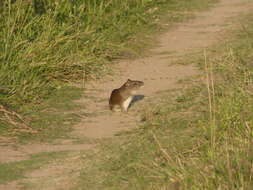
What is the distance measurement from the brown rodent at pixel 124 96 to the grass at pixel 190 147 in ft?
1.45

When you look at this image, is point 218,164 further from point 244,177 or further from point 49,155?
point 49,155

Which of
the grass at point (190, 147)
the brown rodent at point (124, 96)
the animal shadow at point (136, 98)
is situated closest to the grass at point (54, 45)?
the brown rodent at point (124, 96)

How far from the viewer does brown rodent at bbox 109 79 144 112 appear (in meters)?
9.75

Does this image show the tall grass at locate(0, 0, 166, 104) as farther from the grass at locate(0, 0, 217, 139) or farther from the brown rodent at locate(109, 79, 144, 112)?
the brown rodent at locate(109, 79, 144, 112)

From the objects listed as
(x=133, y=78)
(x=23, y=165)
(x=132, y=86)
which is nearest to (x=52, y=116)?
(x=132, y=86)

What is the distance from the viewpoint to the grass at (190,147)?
6086 mm

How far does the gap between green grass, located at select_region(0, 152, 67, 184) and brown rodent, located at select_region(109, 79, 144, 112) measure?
1886mm

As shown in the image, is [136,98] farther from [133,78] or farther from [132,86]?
[133,78]

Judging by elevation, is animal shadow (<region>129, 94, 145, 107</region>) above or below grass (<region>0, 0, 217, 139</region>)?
below

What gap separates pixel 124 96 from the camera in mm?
9945

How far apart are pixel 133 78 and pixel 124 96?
1628mm

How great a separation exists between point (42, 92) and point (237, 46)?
339 cm

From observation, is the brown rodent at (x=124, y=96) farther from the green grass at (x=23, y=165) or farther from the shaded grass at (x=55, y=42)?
the green grass at (x=23, y=165)

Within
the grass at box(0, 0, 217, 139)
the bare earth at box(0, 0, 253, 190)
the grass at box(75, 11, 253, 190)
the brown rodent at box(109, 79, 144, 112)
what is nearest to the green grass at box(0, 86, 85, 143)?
the grass at box(0, 0, 217, 139)
